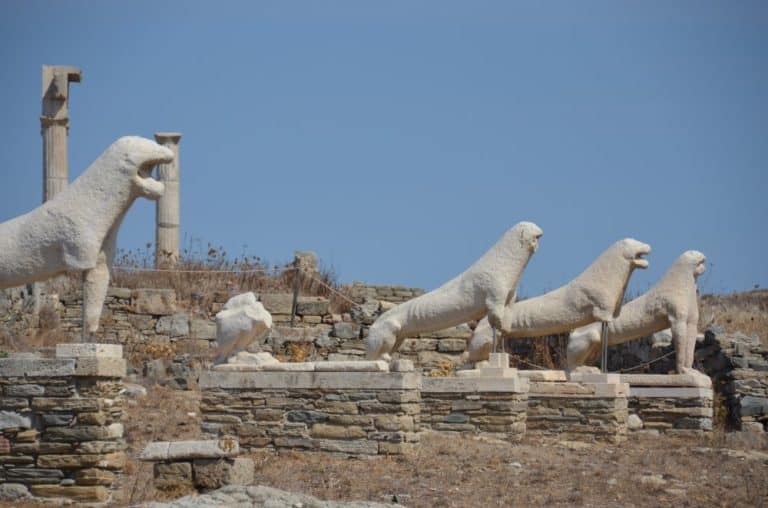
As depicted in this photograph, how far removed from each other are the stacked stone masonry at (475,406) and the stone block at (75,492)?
6.06 meters

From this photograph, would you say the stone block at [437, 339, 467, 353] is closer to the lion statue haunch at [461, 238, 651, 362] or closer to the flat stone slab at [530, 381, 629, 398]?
the lion statue haunch at [461, 238, 651, 362]

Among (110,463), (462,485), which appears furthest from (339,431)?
(110,463)

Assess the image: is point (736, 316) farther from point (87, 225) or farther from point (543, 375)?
point (87, 225)

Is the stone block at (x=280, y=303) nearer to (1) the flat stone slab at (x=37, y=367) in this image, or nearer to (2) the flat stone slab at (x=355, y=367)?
(2) the flat stone slab at (x=355, y=367)

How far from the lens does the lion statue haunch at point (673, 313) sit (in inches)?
732

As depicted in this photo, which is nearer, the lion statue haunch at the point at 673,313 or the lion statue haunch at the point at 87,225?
the lion statue haunch at the point at 87,225

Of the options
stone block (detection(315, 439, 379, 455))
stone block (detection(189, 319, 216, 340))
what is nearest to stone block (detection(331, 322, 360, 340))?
stone block (detection(189, 319, 216, 340))

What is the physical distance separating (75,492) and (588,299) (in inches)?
344

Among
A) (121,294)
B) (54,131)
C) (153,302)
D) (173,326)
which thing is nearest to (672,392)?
(173,326)

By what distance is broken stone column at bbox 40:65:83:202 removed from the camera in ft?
74.6

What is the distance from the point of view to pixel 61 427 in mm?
10633

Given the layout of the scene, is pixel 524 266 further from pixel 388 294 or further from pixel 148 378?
pixel 388 294

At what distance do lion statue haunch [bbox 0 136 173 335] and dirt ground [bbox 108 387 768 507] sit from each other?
72.6 inches

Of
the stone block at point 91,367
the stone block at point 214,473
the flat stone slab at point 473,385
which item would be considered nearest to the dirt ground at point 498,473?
the stone block at point 214,473
